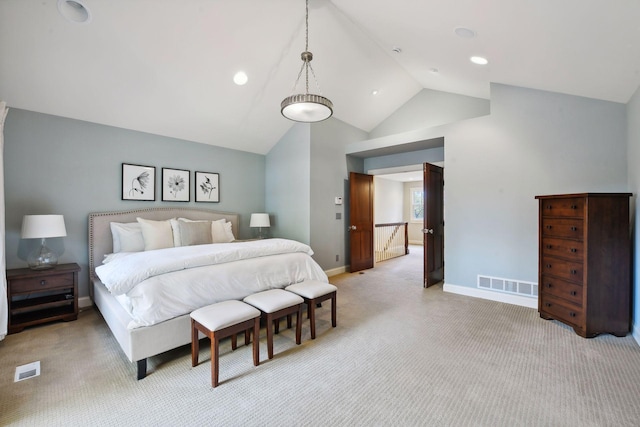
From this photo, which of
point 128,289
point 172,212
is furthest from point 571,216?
point 172,212

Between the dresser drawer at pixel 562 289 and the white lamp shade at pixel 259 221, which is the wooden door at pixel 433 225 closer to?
the dresser drawer at pixel 562 289

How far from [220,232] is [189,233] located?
2.12 ft

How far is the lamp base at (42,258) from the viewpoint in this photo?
3.40 meters

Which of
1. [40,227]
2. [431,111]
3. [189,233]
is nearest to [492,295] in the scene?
[431,111]

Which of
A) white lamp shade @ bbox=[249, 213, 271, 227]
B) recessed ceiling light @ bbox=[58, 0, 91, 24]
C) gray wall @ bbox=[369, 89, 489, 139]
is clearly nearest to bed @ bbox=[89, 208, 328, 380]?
white lamp shade @ bbox=[249, 213, 271, 227]

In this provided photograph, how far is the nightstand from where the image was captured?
312cm

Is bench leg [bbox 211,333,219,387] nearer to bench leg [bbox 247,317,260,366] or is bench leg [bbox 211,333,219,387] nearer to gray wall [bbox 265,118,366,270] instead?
bench leg [bbox 247,317,260,366]

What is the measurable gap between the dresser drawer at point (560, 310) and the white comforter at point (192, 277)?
284 cm

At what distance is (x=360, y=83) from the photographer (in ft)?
16.4

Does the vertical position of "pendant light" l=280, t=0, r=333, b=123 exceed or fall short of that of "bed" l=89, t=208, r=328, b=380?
it exceeds it

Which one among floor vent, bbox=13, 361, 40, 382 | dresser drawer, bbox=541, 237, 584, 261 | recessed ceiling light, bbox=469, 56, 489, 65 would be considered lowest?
floor vent, bbox=13, 361, 40, 382

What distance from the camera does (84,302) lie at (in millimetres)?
3906

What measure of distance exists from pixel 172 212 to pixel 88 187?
1132 millimetres

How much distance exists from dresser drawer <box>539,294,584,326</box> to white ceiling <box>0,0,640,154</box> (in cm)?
233
